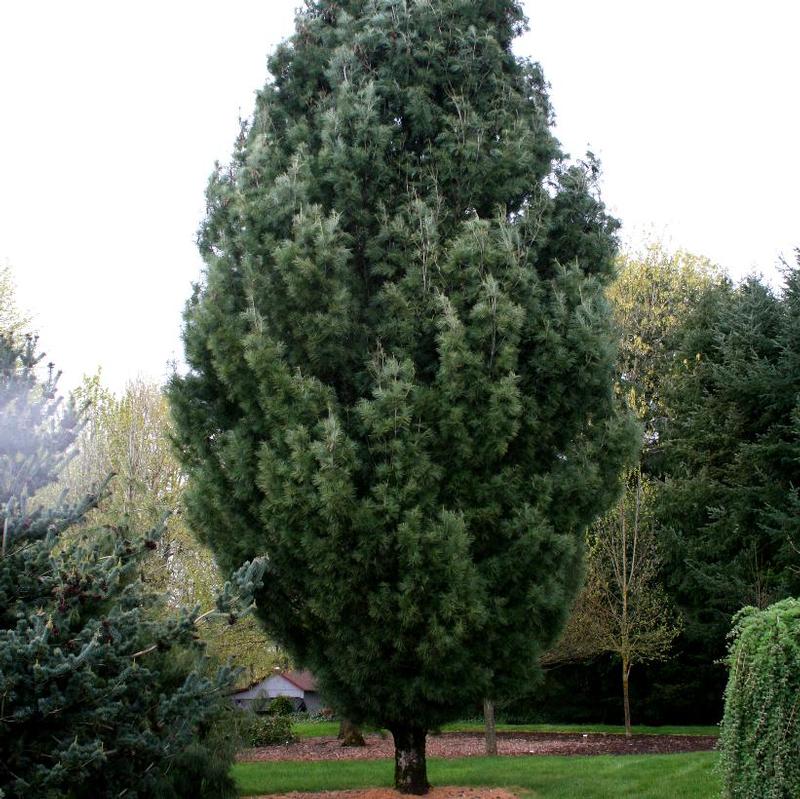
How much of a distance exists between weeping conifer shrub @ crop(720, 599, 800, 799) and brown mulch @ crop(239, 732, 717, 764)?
917 cm

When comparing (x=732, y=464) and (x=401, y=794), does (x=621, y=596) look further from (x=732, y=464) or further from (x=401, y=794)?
(x=401, y=794)

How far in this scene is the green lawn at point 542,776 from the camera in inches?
362

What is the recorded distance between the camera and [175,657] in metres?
7.12

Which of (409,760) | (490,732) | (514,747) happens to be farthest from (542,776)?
(514,747)

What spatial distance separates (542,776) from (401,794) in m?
2.68

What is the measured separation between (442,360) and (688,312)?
16.8 m

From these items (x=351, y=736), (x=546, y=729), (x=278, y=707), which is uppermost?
(x=278, y=707)

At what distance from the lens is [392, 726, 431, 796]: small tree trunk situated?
8.59m

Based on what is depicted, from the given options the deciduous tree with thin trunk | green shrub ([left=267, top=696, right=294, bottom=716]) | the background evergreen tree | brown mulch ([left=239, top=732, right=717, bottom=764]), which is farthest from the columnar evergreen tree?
green shrub ([left=267, top=696, right=294, bottom=716])

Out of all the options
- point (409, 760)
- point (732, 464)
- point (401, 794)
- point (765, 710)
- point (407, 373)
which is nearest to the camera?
point (765, 710)

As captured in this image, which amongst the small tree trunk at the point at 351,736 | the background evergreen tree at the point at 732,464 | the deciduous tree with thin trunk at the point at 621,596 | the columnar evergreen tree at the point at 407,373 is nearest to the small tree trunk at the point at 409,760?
the columnar evergreen tree at the point at 407,373

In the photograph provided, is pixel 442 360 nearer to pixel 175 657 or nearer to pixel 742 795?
pixel 175 657

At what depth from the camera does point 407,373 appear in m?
7.91

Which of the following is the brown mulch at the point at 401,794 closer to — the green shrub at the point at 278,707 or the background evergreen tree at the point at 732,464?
the background evergreen tree at the point at 732,464
